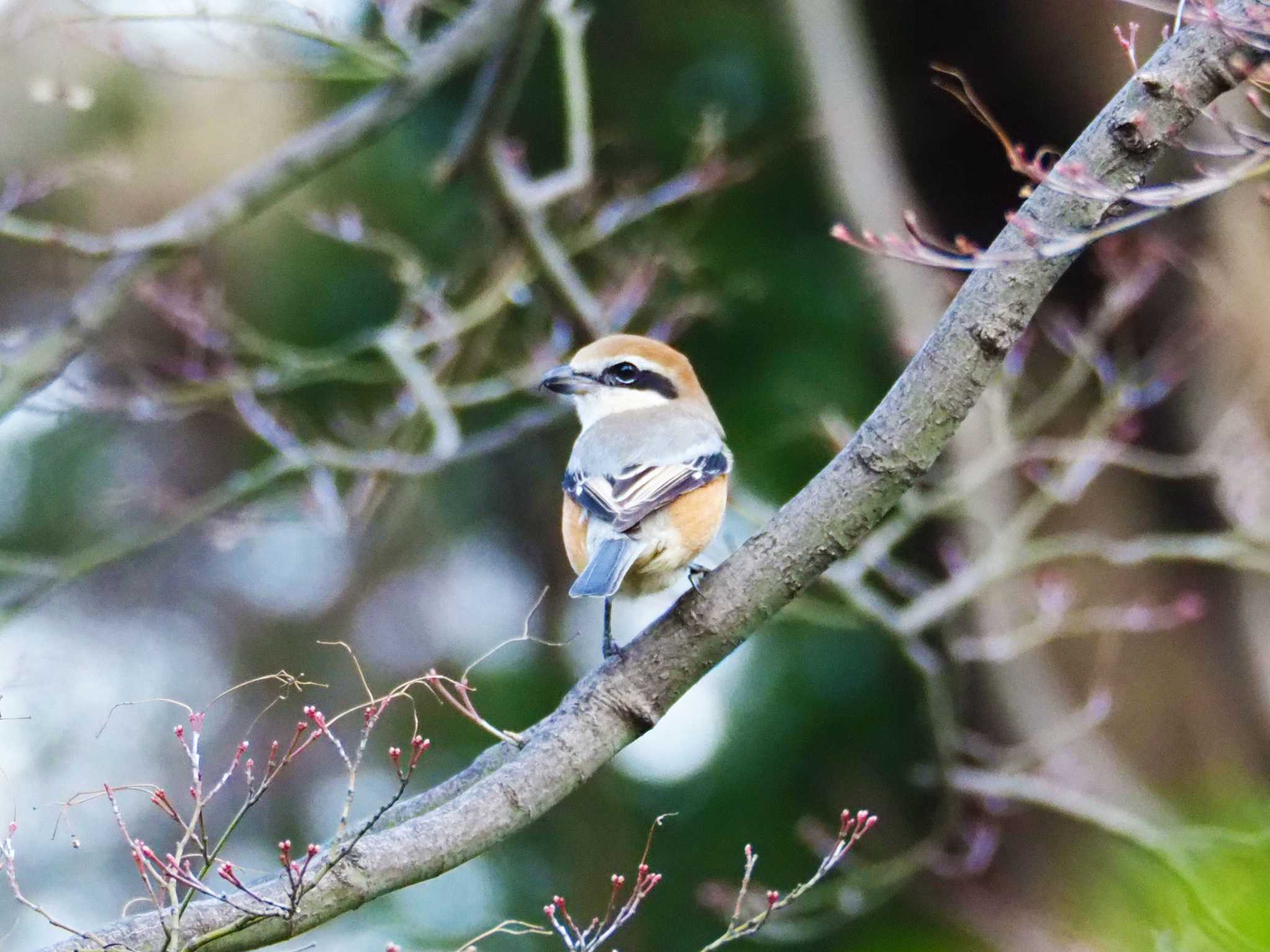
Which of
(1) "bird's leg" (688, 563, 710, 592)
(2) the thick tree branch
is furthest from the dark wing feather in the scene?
(2) the thick tree branch

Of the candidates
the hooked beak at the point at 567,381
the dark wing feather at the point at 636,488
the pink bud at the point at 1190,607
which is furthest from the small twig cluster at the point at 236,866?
→ the pink bud at the point at 1190,607

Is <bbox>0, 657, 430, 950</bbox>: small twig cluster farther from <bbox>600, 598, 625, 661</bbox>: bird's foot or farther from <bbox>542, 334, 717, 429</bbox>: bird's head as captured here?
<bbox>542, 334, 717, 429</bbox>: bird's head

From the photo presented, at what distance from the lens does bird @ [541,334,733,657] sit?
3258mm

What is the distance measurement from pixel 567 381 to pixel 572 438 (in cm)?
210

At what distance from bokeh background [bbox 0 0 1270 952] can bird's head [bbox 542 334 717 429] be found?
0.72 meters

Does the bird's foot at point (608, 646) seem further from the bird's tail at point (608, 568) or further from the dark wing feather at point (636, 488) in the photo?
the dark wing feather at point (636, 488)

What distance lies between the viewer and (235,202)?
4469 mm

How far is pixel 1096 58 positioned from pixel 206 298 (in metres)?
3.85

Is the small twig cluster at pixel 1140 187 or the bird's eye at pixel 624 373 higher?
the small twig cluster at pixel 1140 187

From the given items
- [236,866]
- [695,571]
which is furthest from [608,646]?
[236,866]

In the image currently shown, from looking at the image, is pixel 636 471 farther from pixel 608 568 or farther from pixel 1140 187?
pixel 1140 187

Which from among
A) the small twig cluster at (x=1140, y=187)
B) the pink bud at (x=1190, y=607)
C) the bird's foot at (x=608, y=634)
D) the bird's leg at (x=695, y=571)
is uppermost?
the small twig cluster at (x=1140, y=187)

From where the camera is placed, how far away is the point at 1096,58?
5.44 metres

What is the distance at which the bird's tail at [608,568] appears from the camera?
9.79 ft
